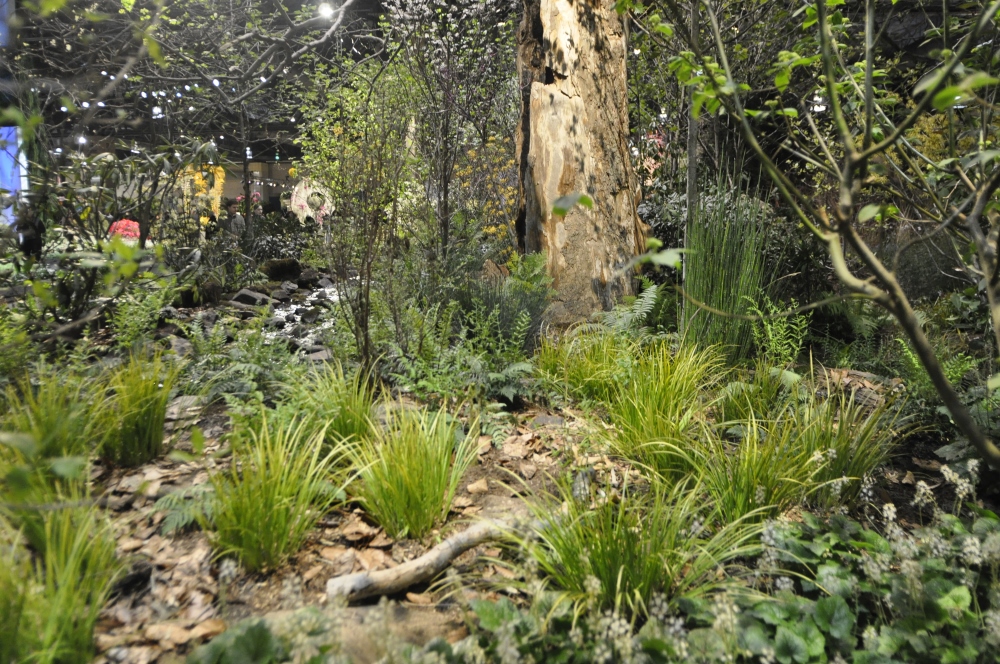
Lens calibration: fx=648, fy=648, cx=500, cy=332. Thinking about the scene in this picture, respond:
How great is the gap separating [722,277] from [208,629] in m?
3.51

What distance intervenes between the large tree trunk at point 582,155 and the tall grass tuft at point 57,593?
142 inches

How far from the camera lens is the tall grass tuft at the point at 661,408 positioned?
9.15ft

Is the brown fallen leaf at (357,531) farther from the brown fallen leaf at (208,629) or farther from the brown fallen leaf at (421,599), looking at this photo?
the brown fallen leaf at (208,629)

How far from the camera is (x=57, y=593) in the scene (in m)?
1.62

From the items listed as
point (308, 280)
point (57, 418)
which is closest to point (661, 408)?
point (57, 418)

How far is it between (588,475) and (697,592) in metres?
0.68

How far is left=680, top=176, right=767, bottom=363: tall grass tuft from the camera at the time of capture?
4.19 meters

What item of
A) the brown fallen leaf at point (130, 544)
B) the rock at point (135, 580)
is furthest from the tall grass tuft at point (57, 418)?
the rock at point (135, 580)

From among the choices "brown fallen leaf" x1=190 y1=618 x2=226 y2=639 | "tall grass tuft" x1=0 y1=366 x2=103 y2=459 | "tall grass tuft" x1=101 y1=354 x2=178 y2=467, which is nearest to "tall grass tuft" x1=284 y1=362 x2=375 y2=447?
"tall grass tuft" x1=101 y1=354 x2=178 y2=467

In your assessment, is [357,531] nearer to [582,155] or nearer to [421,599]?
[421,599]

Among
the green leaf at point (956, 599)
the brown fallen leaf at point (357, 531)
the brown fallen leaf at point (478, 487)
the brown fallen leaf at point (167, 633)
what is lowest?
the brown fallen leaf at point (167, 633)

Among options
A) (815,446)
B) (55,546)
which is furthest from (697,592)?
(55,546)

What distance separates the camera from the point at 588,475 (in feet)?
8.22

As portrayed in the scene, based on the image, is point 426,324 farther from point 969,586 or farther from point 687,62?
point 969,586
